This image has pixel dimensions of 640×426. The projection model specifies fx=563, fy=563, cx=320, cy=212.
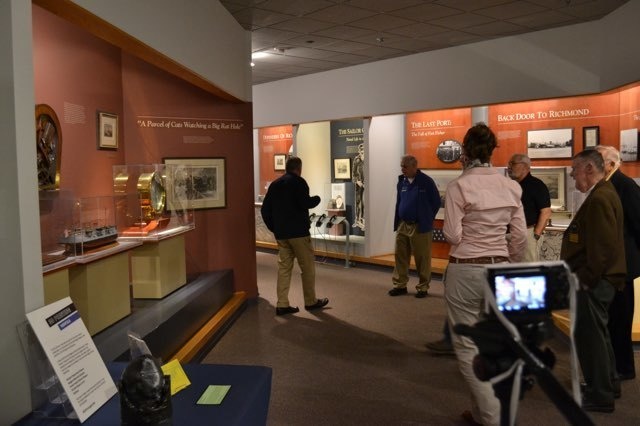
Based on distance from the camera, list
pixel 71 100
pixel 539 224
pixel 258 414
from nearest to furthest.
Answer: pixel 258 414
pixel 71 100
pixel 539 224

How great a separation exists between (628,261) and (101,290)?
3506mm

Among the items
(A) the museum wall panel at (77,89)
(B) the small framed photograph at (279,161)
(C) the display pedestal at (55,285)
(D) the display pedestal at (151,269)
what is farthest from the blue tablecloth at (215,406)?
(B) the small framed photograph at (279,161)

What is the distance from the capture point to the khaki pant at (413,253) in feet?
21.7

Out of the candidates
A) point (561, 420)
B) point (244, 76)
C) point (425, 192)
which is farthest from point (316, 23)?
point (561, 420)

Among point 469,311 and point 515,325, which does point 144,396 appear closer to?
point 515,325

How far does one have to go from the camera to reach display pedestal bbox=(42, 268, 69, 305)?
3.12 metres

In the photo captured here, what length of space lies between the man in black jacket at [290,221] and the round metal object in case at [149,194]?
1410 mm

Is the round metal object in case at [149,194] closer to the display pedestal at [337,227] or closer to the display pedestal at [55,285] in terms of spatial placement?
the display pedestal at [55,285]

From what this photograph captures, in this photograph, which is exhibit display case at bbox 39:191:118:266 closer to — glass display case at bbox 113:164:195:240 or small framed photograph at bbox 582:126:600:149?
glass display case at bbox 113:164:195:240

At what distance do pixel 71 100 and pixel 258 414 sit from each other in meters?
3.42

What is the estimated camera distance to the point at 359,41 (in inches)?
279

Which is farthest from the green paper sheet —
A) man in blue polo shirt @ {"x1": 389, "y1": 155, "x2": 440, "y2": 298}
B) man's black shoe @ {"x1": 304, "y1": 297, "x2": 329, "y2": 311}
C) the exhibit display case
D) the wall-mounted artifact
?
man in blue polo shirt @ {"x1": 389, "y1": 155, "x2": 440, "y2": 298}

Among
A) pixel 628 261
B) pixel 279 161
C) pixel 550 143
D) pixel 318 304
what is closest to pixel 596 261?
pixel 628 261

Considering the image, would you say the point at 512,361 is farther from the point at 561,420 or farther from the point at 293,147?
the point at 293,147
